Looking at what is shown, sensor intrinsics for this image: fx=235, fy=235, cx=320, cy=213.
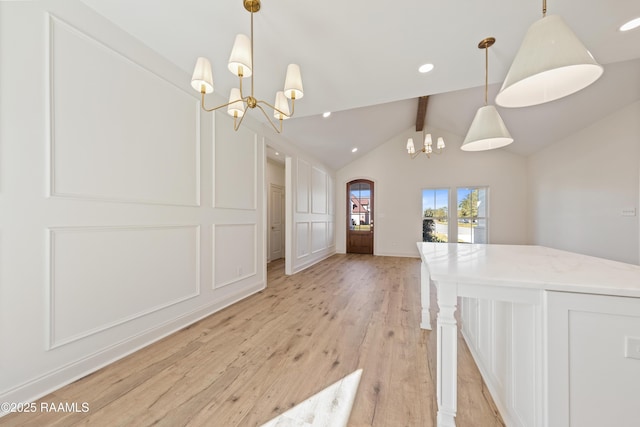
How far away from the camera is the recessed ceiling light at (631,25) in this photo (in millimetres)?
1797

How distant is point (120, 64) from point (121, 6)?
0.36 meters

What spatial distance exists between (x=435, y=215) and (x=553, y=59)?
5.74 meters

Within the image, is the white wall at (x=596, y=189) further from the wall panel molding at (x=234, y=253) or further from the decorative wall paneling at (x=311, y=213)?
the wall panel molding at (x=234, y=253)

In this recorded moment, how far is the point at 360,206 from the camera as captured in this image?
23.0ft

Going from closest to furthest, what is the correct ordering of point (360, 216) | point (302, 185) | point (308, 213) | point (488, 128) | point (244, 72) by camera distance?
point (244, 72) < point (488, 128) < point (302, 185) < point (308, 213) < point (360, 216)

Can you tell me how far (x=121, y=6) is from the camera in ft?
5.32

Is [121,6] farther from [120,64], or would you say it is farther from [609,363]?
[609,363]

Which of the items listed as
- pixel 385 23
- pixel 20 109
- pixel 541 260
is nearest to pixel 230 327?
pixel 20 109

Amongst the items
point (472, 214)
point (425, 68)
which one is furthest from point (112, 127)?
point (472, 214)

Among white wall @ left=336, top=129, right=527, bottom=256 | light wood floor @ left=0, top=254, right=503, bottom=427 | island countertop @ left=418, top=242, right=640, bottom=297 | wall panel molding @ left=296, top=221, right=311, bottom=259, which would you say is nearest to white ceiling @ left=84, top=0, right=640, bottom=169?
island countertop @ left=418, top=242, right=640, bottom=297

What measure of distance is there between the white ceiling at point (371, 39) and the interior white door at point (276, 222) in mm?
3040

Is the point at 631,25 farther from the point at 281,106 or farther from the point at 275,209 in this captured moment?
the point at 275,209

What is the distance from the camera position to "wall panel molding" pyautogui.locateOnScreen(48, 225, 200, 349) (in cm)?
146

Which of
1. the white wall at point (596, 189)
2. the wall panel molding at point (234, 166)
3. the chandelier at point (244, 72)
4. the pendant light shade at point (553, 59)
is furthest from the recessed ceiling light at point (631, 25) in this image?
the wall panel molding at point (234, 166)
